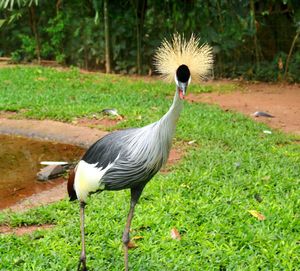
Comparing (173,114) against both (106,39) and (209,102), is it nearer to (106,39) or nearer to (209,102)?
(209,102)

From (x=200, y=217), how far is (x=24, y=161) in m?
2.81

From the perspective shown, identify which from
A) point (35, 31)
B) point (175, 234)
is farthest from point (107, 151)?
point (35, 31)

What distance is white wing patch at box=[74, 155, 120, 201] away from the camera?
3.40 m

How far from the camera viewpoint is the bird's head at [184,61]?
10.1 feet

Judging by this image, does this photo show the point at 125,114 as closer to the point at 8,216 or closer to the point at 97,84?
the point at 97,84

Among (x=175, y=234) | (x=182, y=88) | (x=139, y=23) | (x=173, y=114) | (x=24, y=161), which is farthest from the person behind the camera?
(x=139, y=23)

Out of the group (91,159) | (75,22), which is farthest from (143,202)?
(75,22)

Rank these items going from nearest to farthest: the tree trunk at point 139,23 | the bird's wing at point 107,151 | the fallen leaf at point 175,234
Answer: the bird's wing at point 107,151 → the fallen leaf at point 175,234 → the tree trunk at point 139,23

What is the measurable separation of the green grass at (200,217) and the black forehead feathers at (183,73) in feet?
4.83

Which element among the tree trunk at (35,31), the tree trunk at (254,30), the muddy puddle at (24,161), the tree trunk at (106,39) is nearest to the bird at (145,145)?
the muddy puddle at (24,161)

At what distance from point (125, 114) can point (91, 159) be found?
461cm

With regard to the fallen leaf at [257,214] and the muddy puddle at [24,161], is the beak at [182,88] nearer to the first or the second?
the fallen leaf at [257,214]

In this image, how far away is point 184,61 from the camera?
10.3 feet

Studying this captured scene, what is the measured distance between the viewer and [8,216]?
4777 millimetres
